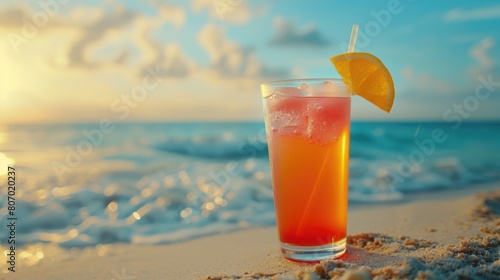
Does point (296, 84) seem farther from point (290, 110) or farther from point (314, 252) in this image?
point (314, 252)

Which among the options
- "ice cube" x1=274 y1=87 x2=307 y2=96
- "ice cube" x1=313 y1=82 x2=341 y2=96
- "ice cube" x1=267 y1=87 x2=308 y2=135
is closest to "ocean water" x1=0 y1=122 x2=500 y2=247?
"ice cube" x1=267 y1=87 x2=308 y2=135

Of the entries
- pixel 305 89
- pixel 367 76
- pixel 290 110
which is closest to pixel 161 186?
pixel 290 110

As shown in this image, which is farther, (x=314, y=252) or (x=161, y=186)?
(x=161, y=186)

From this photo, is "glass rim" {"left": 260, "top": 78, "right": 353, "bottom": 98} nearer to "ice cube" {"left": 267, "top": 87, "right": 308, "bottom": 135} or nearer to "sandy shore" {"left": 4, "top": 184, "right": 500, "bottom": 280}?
"ice cube" {"left": 267, "top": 87, "right": 308, "bottom": 135}

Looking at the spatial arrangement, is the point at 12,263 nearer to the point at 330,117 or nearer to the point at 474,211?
the point at 330,117

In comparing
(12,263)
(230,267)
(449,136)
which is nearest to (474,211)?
(230,267)

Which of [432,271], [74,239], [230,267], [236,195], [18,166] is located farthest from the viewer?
[18,166]
